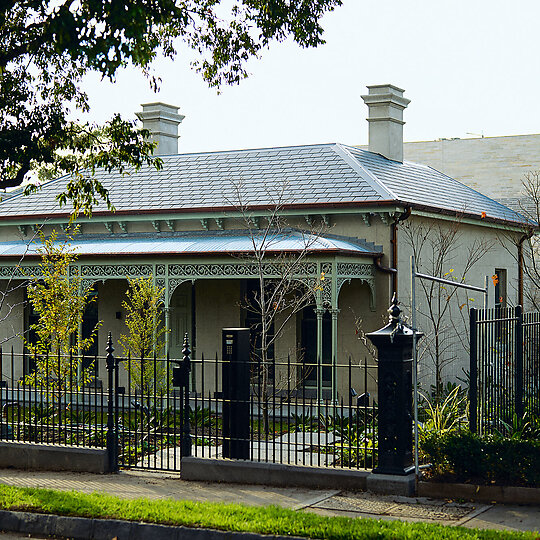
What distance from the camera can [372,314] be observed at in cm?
1839

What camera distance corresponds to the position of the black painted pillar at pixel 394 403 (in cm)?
945

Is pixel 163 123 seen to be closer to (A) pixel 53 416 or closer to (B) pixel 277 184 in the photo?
(B) pixel 277 184

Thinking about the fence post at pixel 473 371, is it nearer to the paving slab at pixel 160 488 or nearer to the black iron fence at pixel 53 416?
the paving slab at pixel 160 488

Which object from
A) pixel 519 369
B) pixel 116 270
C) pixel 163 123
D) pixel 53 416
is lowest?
pixel 53 416

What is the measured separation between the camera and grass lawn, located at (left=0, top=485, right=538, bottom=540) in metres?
7.44

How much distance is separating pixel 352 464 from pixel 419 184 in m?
12.3

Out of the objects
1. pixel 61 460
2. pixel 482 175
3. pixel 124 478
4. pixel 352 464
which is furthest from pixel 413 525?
pixel 482 175

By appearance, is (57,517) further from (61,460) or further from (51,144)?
(51,144)

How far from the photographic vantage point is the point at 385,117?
892 inches

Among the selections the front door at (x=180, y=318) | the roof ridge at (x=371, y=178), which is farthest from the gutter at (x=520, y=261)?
the front door at (x=180, y=318)

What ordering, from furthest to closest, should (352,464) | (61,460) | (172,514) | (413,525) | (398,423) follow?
(61,460) < (352,464) < (398,423) < (172,514) < (413,525)

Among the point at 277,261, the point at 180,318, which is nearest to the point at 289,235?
the point at 277,261

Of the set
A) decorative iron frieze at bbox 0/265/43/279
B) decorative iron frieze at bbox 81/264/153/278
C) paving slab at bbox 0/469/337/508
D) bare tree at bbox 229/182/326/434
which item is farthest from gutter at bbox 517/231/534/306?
paving slab at bbox 0/469/337/508

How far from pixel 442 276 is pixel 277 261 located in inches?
175
